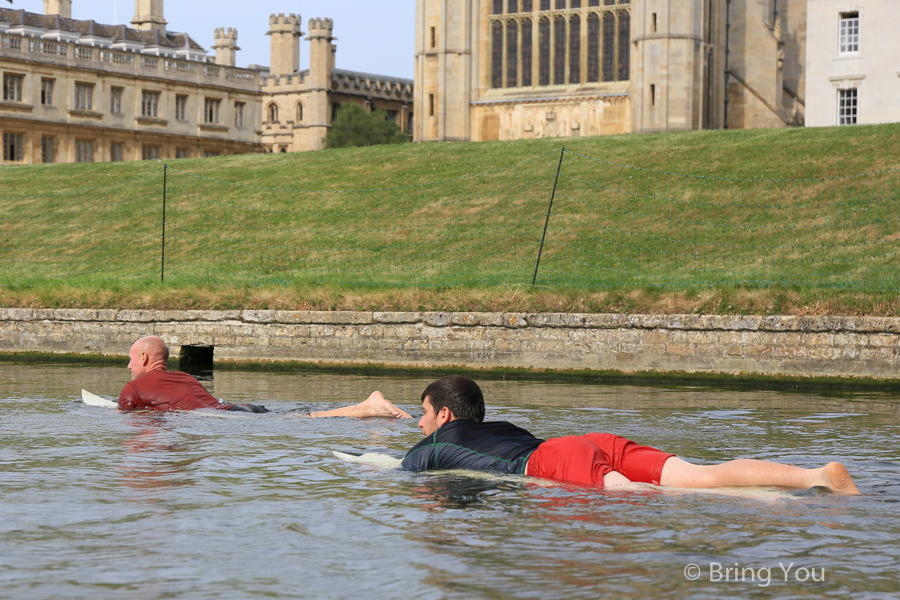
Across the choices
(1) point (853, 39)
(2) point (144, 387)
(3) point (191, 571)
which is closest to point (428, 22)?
(1) point (853, 39)

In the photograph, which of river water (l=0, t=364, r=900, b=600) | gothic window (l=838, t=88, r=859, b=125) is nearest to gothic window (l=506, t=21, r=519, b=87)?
gothic window (l=838, t=88, r=859, b=125)

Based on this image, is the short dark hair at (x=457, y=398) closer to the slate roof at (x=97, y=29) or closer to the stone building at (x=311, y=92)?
the stone building at (x=311, y=92)

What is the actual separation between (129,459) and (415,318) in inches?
357

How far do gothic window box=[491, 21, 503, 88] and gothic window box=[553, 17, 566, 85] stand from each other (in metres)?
3.05

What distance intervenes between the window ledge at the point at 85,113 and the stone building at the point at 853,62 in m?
45.1

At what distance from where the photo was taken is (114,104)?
77000 millimetres

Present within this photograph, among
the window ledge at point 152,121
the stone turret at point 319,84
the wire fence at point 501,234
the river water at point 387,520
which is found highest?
the stone turret at point 319,84

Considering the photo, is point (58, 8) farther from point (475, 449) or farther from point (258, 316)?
point (475, 449)

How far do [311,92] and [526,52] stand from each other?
46.5 meters

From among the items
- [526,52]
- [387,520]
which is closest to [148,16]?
[526,52]

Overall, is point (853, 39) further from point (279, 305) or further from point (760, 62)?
point (279, 305)

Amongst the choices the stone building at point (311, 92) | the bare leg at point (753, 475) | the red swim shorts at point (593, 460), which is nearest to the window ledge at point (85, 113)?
the stone building at point (311, 92)

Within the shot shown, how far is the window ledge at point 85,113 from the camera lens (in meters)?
74.3

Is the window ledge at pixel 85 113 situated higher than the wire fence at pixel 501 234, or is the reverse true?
the window ledge at pixel 85 113
